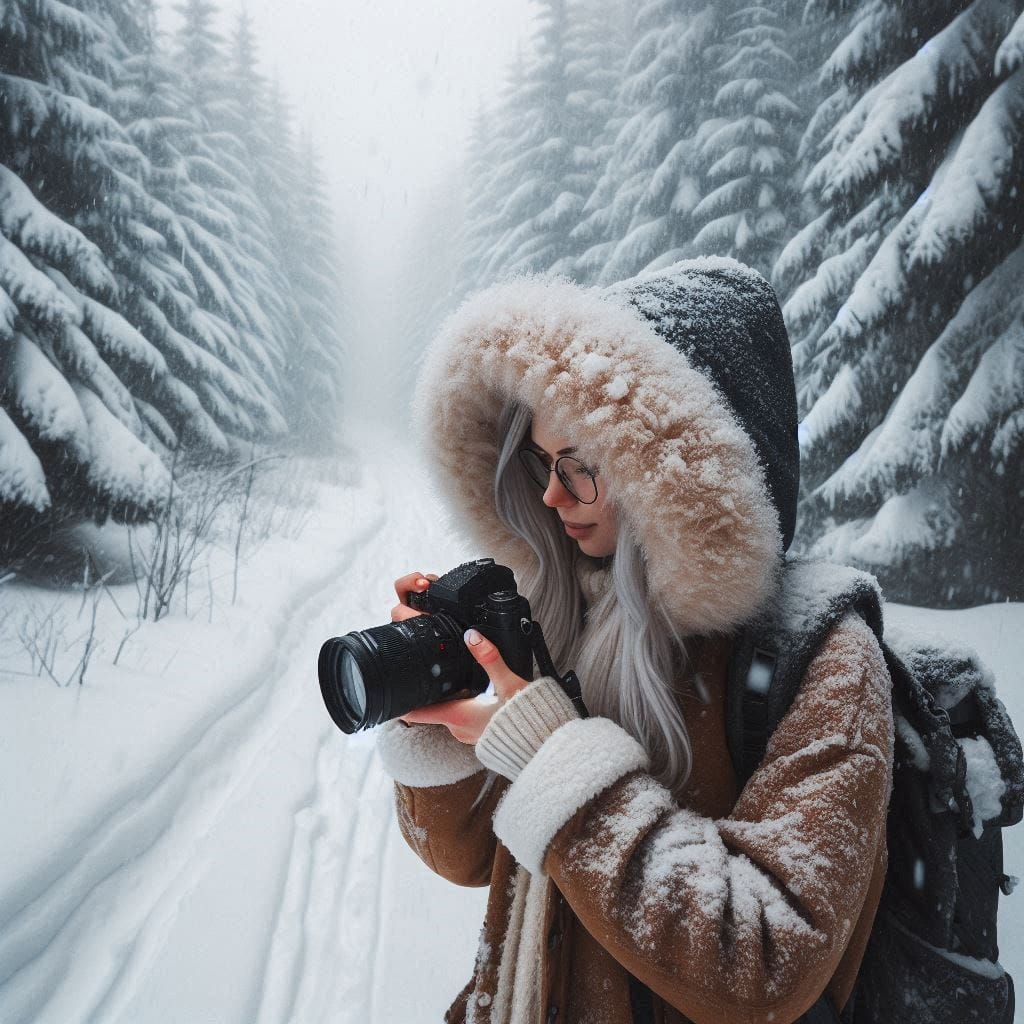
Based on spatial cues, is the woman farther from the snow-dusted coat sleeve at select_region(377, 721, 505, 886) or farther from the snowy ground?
the snowy ground

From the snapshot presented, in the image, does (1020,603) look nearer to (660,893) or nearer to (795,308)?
(795,308)

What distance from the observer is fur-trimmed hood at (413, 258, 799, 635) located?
1.04 meters

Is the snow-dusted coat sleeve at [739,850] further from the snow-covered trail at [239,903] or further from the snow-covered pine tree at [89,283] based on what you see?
the snow-covered pine tree at [89,283]

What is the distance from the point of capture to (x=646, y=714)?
1.10m

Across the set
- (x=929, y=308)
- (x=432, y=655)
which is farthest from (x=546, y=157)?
(x=432, y=655)

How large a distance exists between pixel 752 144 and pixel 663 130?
150cm

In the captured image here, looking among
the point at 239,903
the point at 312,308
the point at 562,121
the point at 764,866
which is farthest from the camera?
the point at 312,308

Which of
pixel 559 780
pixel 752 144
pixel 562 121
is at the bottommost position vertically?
pixel 559 780

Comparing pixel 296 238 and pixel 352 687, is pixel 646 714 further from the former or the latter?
pixel 296 238

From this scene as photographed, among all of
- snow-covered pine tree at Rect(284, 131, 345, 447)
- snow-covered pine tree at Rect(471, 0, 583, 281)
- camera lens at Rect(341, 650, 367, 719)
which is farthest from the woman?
snow-covered pine tree at Rect(284, 131, 345, 447)

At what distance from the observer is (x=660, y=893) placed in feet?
2.60

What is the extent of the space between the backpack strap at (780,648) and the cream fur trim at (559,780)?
0.66ft

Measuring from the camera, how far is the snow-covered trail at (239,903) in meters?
1.96

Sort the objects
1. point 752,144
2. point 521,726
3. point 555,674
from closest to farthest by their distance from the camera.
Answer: point 521,726
point 555,674
point 752,144
